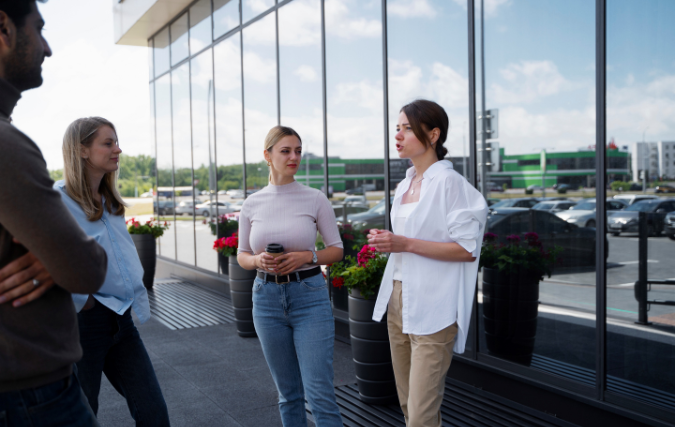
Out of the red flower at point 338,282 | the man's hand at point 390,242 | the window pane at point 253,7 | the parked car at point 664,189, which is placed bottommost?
the red flower at point 338,282

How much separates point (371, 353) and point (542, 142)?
1.91 meters

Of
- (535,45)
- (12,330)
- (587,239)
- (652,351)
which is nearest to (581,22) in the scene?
(535,45)

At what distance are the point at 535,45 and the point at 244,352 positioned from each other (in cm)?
381

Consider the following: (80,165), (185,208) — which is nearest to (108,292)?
(80,165)

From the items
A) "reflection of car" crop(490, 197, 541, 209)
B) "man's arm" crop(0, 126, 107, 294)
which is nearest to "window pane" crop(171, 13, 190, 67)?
"reflection of car" crop(490, 197, 541, 209)

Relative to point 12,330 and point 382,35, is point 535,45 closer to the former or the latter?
point 382,35

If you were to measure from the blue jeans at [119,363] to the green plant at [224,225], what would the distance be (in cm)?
675

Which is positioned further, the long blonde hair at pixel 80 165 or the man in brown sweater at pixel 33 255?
the long blonde hair at pixel 80 165

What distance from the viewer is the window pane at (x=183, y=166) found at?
429 inches

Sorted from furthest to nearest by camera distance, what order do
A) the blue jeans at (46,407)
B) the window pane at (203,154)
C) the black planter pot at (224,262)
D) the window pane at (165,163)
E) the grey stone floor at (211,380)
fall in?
the window pane at (165,163) → the window pane at (203,154) → the black planter pot at (224,262) → the grey stone floor at (211,380) → the blue jeans at (46,407)

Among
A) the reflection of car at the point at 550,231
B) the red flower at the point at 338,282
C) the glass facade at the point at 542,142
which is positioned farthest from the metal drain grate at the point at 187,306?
the reflection of car at the point at 550,231

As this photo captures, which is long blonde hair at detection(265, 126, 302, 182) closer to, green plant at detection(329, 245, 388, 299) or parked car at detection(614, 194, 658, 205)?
green plant at detection(329, 245, 388, 299)

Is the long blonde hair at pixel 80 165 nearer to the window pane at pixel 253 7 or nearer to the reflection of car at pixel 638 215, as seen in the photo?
the reflection of car at pixel 638 215

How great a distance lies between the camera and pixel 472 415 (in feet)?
12.5
